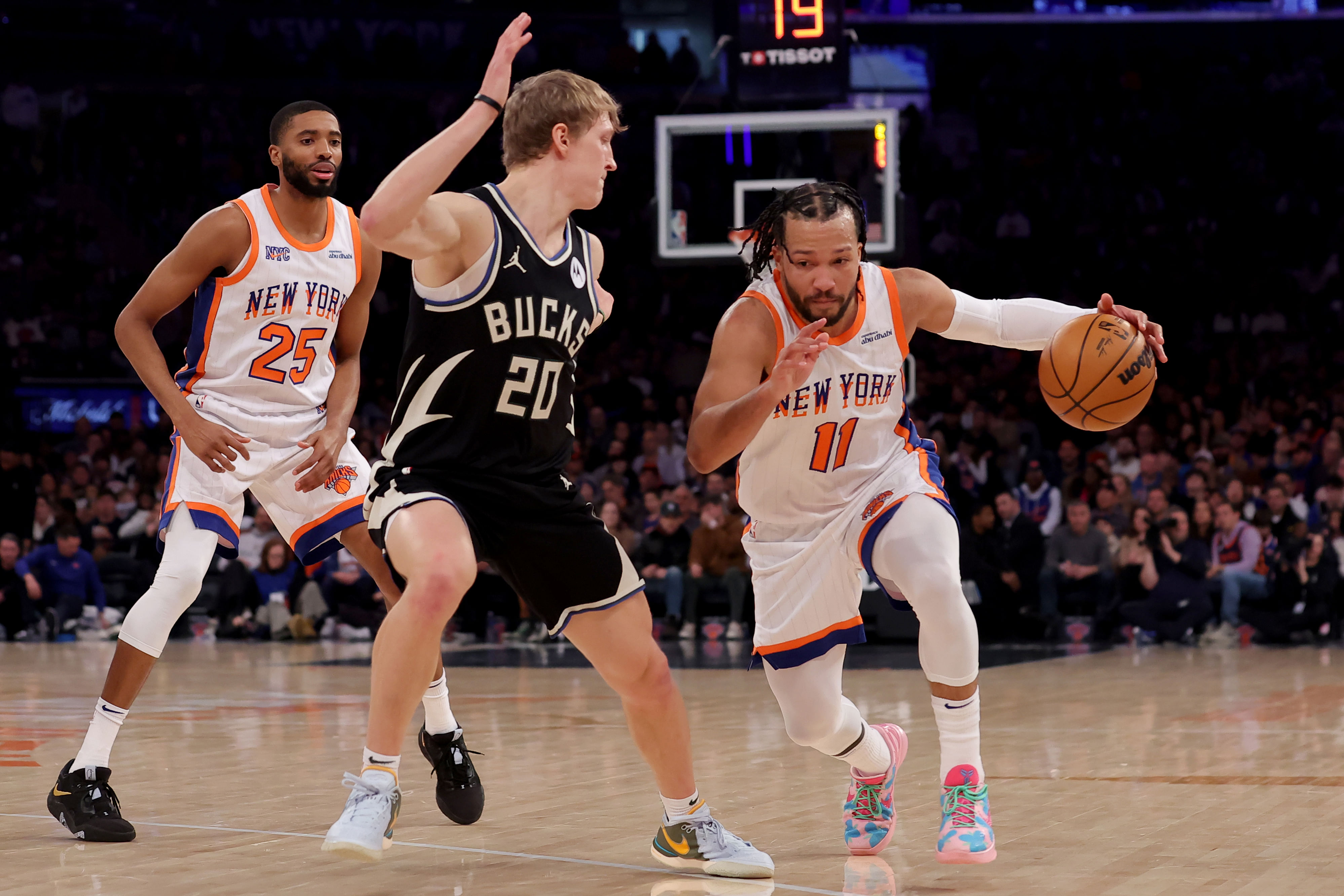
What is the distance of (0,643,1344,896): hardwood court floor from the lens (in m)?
3.85

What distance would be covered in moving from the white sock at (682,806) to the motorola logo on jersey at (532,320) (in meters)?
1.20

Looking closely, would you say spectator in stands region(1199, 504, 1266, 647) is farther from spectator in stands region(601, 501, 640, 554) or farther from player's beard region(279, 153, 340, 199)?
player's beard region(279, 153, 340, 199)

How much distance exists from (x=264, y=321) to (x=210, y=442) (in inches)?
20.1

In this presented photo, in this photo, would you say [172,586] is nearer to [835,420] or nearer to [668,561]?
[835,420]

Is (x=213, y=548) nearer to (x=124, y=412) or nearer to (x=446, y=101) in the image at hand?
(x=124, y=412)

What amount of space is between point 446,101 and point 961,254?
8.02 meters

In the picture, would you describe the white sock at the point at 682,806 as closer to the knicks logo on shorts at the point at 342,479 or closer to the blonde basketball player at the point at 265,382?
the blonde basketball player at the point at 265,382

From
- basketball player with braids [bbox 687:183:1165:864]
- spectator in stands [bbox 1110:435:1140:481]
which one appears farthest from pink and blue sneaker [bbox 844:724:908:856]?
spectator in stands [bbox 1110:435:1140:481]

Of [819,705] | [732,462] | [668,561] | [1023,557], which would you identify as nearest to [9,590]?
[668,561]

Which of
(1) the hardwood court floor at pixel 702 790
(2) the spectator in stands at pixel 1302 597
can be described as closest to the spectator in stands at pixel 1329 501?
(2) the spectator in stands at pixel 1302 597

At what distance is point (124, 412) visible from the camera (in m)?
19.5

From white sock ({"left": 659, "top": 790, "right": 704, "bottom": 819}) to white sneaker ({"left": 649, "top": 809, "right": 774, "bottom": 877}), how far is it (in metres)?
0.01

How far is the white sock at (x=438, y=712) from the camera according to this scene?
484 cm

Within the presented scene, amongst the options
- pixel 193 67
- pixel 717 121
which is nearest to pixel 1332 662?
pixel 717 121
